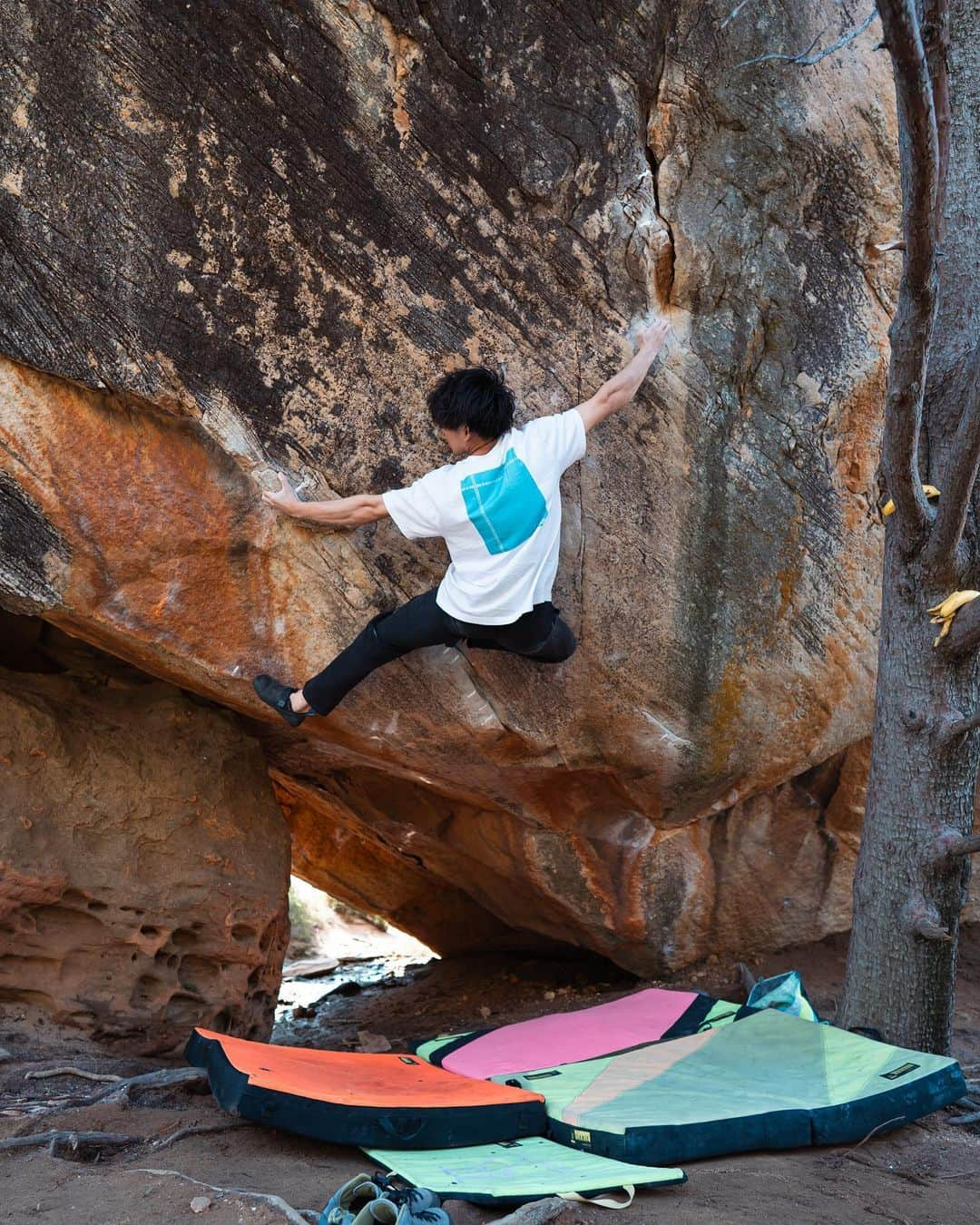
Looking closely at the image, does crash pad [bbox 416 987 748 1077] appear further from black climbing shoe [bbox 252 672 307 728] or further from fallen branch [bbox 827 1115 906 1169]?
black climbing shoe [bbox 252 672 307 728]

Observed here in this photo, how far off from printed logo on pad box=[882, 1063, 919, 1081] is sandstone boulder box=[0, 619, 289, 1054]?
2508 mm

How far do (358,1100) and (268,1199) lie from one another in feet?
1.70

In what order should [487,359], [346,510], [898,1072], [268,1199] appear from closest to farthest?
[268,1199], [898,1072], [346,510], [487,359]

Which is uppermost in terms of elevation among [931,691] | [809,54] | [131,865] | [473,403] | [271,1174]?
[809,54]

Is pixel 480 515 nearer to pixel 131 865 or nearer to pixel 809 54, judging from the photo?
pixel 131 865

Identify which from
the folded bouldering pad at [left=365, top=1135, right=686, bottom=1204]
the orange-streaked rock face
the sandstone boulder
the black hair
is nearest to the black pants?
the orange-streaked rock face

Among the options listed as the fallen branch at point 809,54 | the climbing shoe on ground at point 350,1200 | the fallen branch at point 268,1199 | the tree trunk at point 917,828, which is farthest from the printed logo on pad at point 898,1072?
the fallen branch at point 809,54

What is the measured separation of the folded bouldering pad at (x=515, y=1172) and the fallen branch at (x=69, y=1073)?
136 cm

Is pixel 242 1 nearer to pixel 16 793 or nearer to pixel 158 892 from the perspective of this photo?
pixel 16 793

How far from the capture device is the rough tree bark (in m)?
3.87

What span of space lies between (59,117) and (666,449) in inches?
93.2

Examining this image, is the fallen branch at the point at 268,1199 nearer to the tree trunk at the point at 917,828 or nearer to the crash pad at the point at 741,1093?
the crash pad at the point at 741,1093

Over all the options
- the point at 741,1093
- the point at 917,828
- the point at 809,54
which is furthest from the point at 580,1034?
the point at 809,54

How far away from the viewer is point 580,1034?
431 centimetres
